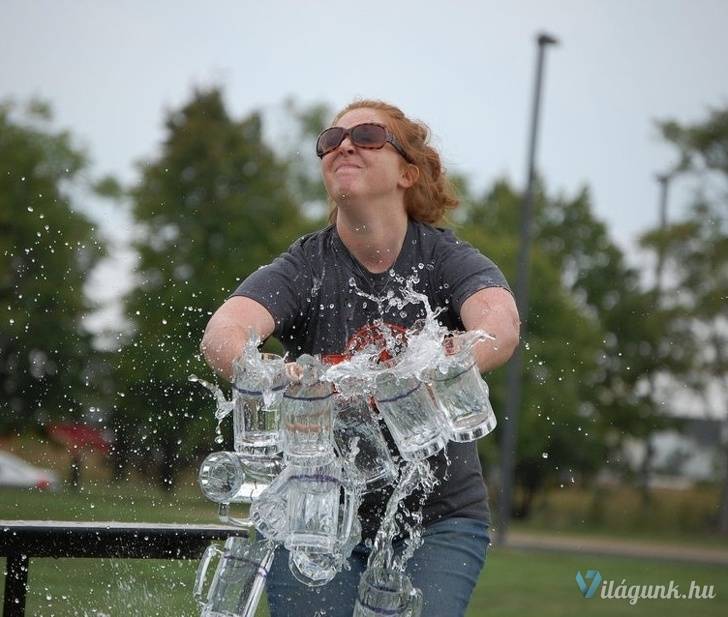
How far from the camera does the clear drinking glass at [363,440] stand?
317cm

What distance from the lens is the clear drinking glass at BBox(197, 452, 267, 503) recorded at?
330 centimetres

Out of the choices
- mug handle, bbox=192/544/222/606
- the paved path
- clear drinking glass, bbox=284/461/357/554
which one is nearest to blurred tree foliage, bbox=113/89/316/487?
mug handle, bbox=192/544/222/606

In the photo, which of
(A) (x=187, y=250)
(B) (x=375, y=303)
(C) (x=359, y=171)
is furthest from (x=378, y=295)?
(A) (x=187, y=250)

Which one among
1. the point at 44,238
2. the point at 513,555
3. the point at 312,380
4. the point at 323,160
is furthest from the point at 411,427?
the point at 44,238

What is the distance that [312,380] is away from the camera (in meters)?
2.93

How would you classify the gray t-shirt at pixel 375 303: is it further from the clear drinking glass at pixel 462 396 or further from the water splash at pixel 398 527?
the clear drinking glass at pixel 462 396

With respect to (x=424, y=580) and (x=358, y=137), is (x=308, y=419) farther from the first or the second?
(x=358, y=137)

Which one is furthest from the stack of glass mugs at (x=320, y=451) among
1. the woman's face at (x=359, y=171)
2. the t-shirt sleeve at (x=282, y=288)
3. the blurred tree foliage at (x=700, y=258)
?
the blurred tree foliage at (x=700, y=258)

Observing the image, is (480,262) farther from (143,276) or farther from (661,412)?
(661,412)

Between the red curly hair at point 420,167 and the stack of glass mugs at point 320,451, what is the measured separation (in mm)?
884

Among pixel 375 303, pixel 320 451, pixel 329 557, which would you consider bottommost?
pixel 329 557

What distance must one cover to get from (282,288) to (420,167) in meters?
0.65

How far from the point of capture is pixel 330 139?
3.75 m

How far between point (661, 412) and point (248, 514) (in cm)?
3604
